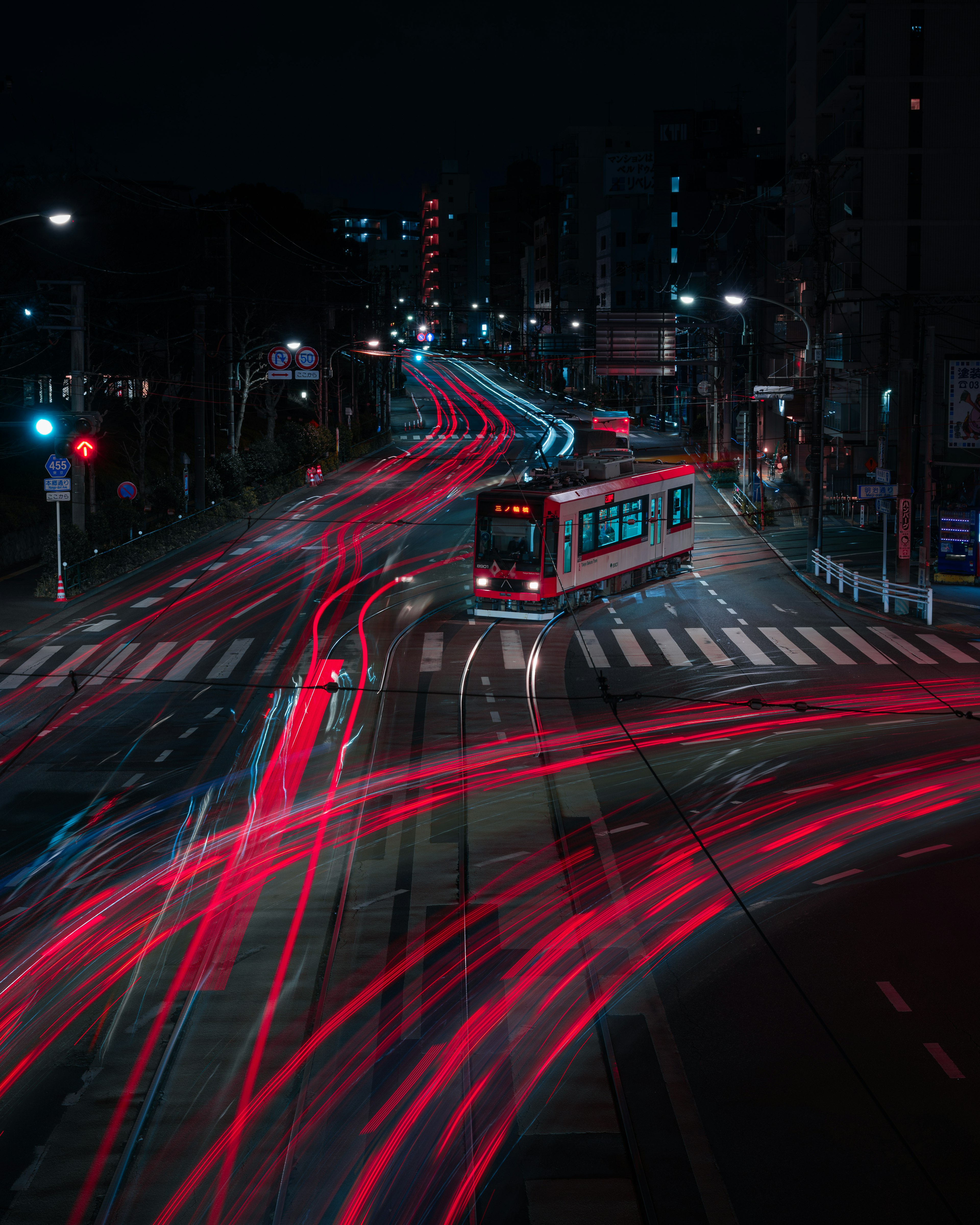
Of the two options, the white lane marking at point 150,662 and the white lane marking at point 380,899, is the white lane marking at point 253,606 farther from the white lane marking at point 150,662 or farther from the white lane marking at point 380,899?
the white lane marking at point 380,899

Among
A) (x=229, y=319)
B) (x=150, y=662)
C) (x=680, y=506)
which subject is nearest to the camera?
(x=150, y=662)

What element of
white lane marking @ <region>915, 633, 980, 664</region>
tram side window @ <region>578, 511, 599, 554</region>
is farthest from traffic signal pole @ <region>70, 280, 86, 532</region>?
white lane marking @ <region>915, 633, 980, 664</region>

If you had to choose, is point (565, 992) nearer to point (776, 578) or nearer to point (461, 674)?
point (461, 674)

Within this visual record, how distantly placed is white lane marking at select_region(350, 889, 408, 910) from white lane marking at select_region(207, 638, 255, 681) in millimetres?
12784

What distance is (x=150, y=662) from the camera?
27797 millimetres

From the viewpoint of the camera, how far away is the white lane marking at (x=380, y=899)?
44.4 feet

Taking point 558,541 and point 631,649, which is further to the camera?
point 558,541

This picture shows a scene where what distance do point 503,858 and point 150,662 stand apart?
49.2 feet

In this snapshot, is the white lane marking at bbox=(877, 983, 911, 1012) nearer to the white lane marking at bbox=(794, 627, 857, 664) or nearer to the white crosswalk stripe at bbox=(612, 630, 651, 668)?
the white crosswalk stripe at bbox=(612, 630, 651, 668)

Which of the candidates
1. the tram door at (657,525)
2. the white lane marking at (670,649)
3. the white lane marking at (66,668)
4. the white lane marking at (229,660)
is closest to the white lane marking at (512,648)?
the white lane marking at (670,649)

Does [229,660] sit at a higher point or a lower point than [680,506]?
lower

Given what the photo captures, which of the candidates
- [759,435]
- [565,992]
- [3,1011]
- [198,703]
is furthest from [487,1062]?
[759,435]

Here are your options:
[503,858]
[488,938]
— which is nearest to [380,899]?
[488,938]

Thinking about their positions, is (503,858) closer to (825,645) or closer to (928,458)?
(825,645)
